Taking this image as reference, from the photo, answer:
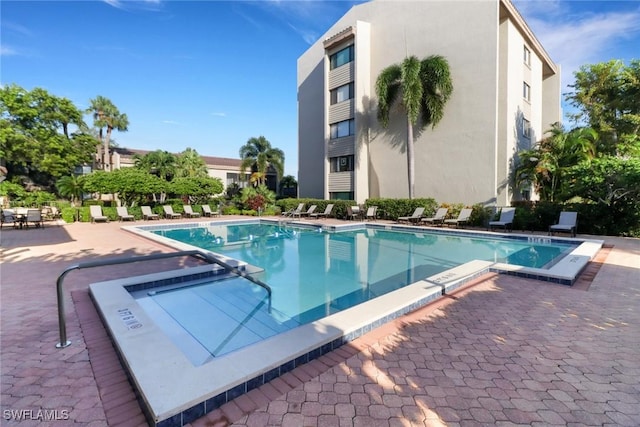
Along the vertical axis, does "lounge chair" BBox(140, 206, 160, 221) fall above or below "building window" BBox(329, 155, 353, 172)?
below

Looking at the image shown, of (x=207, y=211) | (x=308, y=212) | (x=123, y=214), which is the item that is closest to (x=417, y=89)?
(x=308, y=212)

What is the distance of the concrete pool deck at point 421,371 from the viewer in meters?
2.45

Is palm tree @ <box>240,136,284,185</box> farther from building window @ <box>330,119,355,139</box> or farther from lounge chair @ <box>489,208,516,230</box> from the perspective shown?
lounge chair @ <box>489,208,516,230</box>

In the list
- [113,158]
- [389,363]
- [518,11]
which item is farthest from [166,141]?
[389,363]

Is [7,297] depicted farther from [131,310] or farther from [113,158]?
[113,158]

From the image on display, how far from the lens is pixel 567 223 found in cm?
1226

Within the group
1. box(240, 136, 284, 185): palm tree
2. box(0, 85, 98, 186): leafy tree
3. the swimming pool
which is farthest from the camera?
box(240, 136, 284, 185): palm tree

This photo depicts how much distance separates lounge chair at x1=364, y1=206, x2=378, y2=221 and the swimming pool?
5696 mm

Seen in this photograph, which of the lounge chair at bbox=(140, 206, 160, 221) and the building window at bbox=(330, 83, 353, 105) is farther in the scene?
the building window at bbox=(330, 83, 353, 105)

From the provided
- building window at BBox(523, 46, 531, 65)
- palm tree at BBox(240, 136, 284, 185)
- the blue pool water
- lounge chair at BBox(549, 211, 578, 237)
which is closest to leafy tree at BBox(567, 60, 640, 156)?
building window at BBox(523, 46, 531, 65)

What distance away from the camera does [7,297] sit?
511 cm

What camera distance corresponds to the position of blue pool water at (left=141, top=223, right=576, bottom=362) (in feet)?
16.1

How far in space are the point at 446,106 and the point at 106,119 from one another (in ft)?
118

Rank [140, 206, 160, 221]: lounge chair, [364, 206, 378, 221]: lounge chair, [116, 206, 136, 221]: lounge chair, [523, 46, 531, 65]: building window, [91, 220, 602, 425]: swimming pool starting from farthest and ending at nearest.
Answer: [140, 206, 160, 221]: lounge chair, [116, 206, 136, 221]: lounge chair, [364, 206, 378, 221]: lounge chair, [523, 46, 531, 65]: building window, [91, 220, 602, 425]: swimming pool
